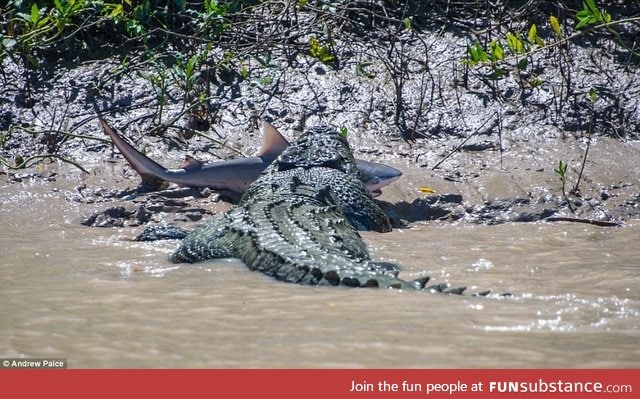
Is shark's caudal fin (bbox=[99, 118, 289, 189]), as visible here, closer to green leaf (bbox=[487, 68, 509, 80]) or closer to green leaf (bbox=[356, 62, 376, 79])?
green leaf (bbox=[356, 62, 376, 79])

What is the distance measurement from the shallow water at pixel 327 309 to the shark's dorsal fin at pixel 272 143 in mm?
1447

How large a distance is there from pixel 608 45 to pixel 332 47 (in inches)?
93.8

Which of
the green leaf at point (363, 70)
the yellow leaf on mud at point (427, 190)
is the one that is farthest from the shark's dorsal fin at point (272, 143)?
the green leaf at point (363, 70)

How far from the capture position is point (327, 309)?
397 centimetres

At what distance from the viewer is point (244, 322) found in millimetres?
3799

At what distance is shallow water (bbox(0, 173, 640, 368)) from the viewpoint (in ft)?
10.8

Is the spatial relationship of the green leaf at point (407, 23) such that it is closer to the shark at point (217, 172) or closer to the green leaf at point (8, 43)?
the shark at point (217, 172)

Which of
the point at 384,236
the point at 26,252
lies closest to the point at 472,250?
the point at 384,236

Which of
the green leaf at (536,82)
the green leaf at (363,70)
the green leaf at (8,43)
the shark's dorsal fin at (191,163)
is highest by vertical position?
the green leaf at (8,43)

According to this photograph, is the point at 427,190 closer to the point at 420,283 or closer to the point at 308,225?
the point at 308,225

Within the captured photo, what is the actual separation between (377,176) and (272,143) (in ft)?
2.71

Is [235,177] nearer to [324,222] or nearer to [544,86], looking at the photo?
[324,222]

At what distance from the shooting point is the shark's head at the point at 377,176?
703 centimetres
